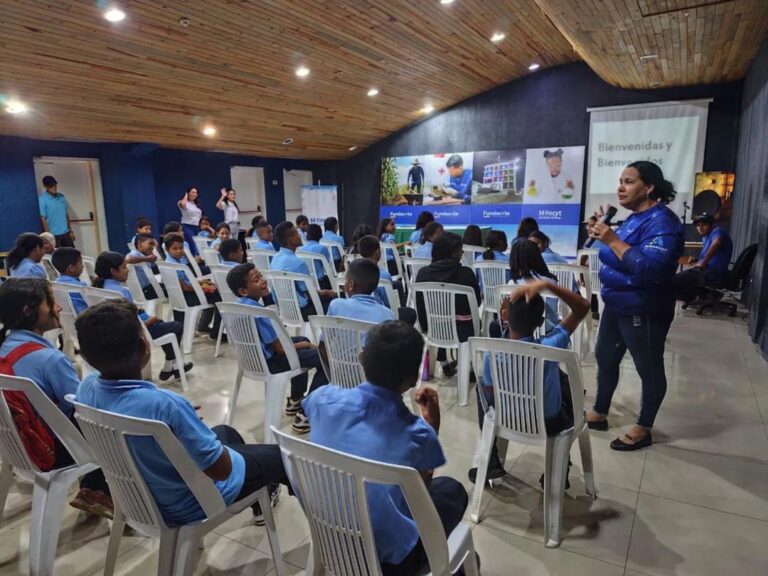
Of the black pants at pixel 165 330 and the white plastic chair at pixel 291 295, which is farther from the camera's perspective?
the white plastic chair at pixel 291 295

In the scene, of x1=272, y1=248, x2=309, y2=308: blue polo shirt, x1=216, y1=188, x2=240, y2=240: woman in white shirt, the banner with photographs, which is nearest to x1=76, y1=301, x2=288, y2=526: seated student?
x1=272, y1=248, x2=309, y2=308: blue polo shirt

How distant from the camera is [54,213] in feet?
25.2

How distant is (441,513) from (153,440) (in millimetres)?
897

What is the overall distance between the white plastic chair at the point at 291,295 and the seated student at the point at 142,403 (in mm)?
2367

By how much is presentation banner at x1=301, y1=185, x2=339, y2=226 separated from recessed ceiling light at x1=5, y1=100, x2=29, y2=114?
604 centimetres

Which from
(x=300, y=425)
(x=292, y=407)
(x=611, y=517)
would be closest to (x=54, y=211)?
(x=292, y=407)

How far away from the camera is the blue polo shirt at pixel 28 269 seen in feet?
12.4

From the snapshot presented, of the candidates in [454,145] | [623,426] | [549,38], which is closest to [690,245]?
[549,38]

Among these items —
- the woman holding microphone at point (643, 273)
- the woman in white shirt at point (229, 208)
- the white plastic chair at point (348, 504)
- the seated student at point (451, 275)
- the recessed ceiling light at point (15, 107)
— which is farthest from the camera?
the woman in white shirt at point (229, 208)

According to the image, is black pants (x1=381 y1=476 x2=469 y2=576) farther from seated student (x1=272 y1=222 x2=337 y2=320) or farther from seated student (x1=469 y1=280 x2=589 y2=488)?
seated student (x1=272 y1=222 x2=337 y2=320)

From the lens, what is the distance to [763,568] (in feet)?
6.23

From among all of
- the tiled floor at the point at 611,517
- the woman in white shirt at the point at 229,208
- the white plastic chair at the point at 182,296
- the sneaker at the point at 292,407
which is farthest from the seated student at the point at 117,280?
the woman in white shirt at the point at 229,208

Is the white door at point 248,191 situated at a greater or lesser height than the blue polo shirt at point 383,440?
greater

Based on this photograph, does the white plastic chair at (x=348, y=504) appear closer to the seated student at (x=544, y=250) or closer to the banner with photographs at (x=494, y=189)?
the seated student at (x=544, y=250)
